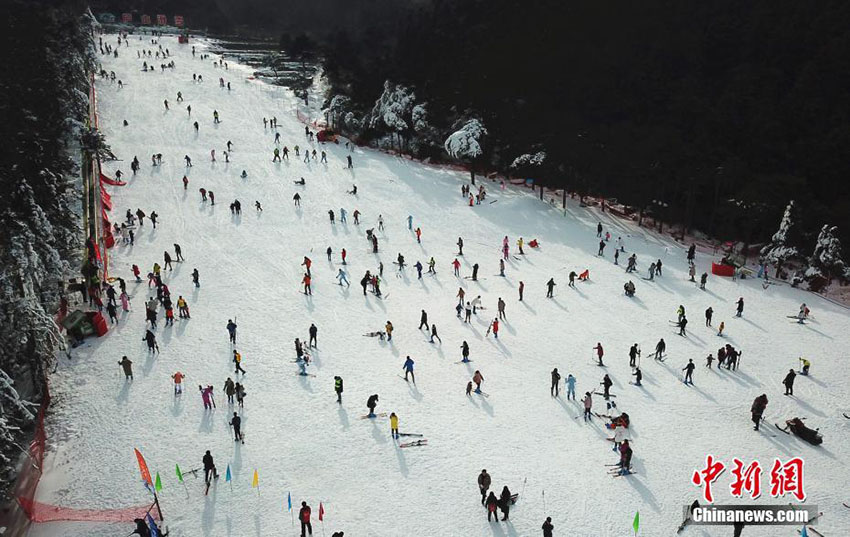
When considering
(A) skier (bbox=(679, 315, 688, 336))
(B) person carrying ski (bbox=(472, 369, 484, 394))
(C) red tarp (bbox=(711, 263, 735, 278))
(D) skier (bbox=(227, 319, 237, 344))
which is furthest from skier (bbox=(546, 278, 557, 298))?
(D) skier (bbox=(227, 319, 237, 344))

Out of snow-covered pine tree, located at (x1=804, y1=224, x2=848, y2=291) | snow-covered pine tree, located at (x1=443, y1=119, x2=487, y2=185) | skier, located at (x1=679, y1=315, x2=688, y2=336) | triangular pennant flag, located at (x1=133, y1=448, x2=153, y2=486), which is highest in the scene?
snow-covered pine tree, located at (x1=443, y1=119, x2=487, y2=185)

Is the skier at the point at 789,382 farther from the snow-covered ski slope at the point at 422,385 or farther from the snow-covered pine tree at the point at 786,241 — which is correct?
the snow-covered pine tree at the point at 786,241

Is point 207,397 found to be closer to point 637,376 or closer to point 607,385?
point 607,385

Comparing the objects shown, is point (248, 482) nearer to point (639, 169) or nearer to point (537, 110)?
point (639, 169)

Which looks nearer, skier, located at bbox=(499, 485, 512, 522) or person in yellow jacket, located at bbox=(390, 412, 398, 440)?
skier, located at bbox=(499, 485, 512, 522)

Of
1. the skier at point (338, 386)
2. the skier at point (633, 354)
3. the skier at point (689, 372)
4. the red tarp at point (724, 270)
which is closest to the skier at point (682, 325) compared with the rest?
the skier at point (689, 372)

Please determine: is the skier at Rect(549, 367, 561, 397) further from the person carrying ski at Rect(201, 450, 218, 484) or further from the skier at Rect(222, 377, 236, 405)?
the person carrying ski at Rect(201, 450, 218, 484)
